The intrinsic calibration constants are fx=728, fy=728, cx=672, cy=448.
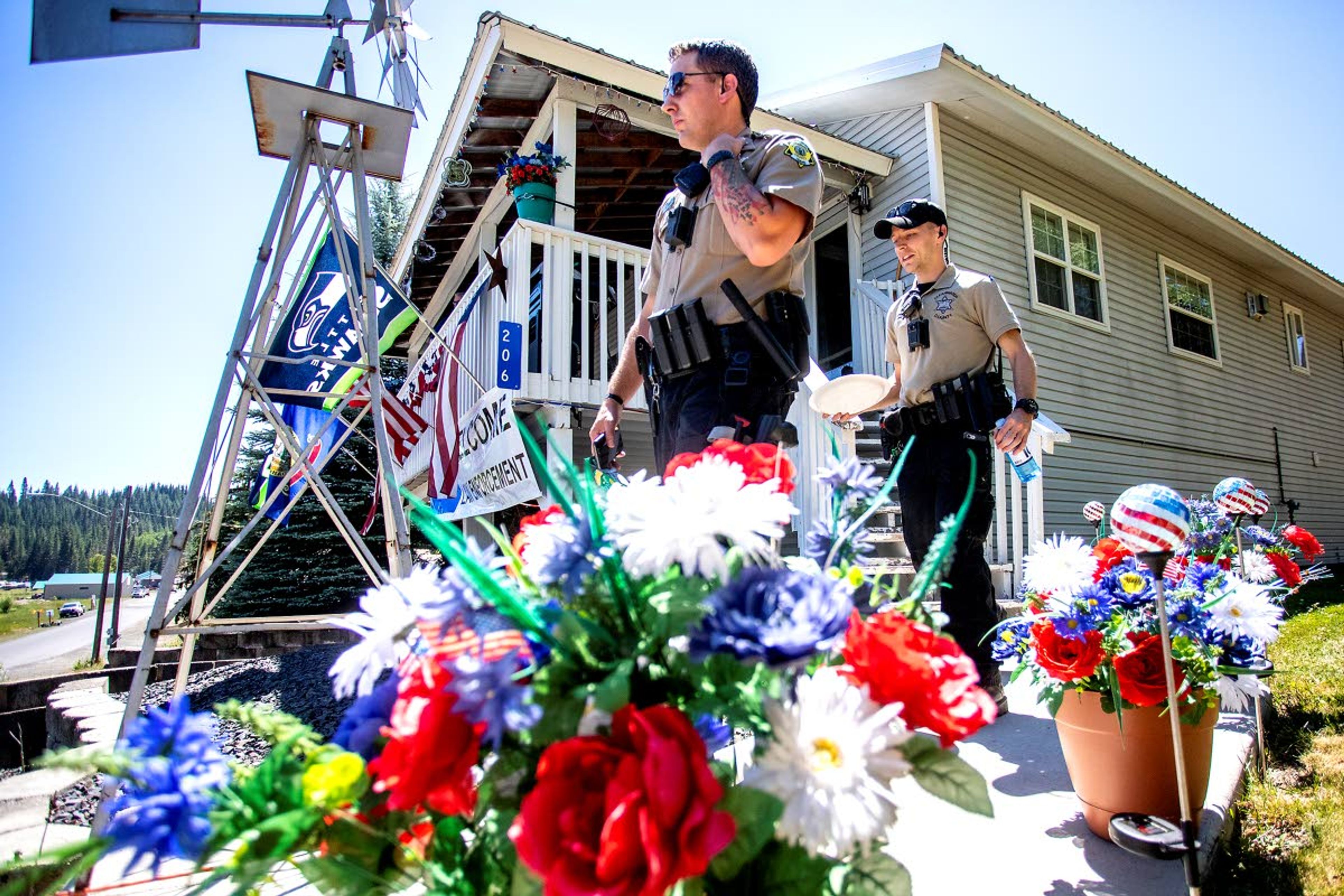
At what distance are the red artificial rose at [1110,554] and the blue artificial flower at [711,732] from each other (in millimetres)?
1467

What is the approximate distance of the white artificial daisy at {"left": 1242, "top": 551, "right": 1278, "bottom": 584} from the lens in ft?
8.57

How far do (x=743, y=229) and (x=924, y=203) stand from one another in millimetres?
1379

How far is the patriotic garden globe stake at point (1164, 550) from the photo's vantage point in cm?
115

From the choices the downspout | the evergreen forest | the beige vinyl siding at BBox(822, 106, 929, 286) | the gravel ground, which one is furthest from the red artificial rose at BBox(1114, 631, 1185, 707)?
the evergreen forest

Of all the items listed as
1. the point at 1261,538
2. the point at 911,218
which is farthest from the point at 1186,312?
the point at 911,218

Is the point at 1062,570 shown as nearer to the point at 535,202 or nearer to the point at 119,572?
the point at 535,202

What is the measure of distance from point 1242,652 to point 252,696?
5326mm

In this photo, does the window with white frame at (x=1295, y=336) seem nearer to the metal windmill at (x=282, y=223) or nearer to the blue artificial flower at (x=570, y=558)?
the metal windmill at (x=282, y=223)

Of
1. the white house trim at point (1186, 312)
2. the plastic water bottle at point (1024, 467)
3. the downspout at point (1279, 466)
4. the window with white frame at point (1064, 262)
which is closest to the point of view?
the plastic water bottle at point (1024, 467)

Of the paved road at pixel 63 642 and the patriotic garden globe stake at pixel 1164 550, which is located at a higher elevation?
the patriotic garden globe stake at pixel 1164 550

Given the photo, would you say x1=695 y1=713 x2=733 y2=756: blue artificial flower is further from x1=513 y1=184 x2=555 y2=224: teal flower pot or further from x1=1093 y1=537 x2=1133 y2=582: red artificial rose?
x1=513 y1=184 x2=555 y2=224: teal flower pot

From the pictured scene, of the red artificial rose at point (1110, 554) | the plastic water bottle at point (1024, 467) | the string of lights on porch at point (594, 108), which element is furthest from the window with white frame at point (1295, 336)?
the red artificial rose at point (1110, 554)

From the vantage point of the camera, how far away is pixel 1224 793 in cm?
170

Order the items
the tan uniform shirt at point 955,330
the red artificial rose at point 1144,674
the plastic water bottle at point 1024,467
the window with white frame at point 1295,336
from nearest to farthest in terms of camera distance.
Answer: the red artificial rose at point 1144,674, the tan uniform shirt at point 955,330, the plastic water bottle at point 1024,467, the window with white frame at point 1295,336
